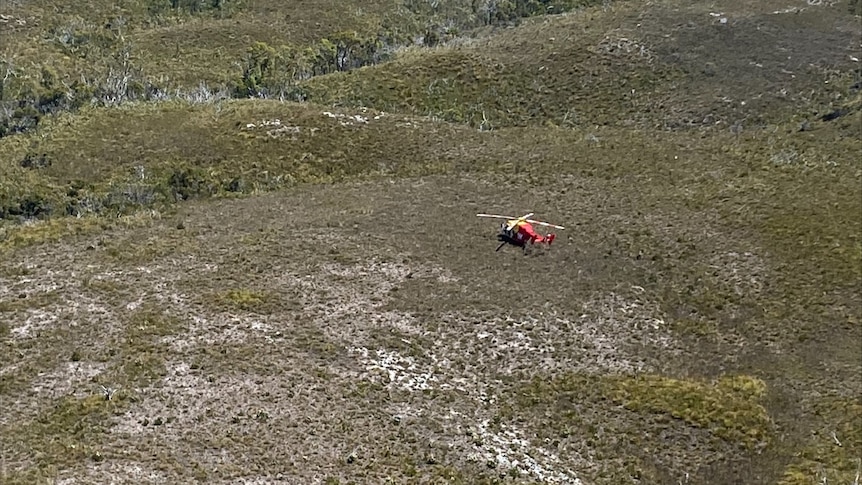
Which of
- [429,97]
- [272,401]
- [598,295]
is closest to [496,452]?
[272,401]

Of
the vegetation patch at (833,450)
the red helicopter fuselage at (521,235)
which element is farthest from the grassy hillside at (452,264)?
the red helicopter fuselage at (521,235)

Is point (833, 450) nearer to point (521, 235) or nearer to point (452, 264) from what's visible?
point (521, 235)

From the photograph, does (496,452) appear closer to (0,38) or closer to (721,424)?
(721,424)

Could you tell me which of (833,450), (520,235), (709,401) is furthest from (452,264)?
(833,450)

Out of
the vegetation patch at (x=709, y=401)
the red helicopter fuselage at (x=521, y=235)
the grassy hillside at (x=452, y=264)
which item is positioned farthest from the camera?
the red helicopter fuselage at (x=521, y=235)

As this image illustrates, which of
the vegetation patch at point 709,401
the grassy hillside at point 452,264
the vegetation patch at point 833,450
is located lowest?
the vegetation patch at point 833,450

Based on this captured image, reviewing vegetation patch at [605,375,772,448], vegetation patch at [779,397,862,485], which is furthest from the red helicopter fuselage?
vegetation patch at [779,397,862,485]

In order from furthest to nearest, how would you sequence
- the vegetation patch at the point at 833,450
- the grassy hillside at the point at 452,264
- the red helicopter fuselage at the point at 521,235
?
the red helicopter fuselage at the point at 521,235, the grassy hillside at the point at 452,264, the vegetation patch at the point at 833,450

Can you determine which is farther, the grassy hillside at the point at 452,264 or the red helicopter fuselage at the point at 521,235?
the red helicopter fuselage at the point at 521,235

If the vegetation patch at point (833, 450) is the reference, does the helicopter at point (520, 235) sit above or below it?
above

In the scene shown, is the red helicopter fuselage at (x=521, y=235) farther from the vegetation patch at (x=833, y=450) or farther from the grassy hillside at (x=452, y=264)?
the vegetation patch at (x=833, y=450)
